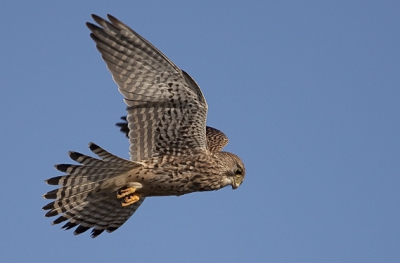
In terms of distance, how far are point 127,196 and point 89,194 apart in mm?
456

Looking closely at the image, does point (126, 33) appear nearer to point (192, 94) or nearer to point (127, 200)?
point (192, 94)

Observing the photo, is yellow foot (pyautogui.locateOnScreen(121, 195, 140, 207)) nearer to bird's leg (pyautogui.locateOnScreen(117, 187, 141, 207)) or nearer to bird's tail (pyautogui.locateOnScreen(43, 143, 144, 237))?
bird's leg (pyautogui.locateOnScreen(117, 187, 141, 207))

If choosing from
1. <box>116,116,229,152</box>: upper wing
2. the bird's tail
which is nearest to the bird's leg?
the bird's tail

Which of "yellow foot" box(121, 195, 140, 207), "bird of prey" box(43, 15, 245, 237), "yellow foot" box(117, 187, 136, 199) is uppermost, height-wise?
"bird of prey" box(43, 15, 245, 237)

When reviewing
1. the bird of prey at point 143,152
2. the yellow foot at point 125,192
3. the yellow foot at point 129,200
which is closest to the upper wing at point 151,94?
the bird of prey at point 143,152

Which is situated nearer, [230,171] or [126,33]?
[126,33]

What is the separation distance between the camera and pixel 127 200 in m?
9.26

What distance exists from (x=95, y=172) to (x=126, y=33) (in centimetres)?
170

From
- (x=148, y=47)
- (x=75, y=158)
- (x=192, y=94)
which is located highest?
(x=148, y=47)

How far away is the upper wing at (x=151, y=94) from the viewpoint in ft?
27.5

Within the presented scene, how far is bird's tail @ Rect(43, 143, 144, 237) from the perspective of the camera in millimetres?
8789

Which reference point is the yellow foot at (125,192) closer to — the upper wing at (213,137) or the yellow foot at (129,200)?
A: the yellow foot at (129,200)

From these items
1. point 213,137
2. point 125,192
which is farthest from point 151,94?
point 213,137

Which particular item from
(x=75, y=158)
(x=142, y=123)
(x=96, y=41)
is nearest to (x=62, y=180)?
(x=75, y=158)
